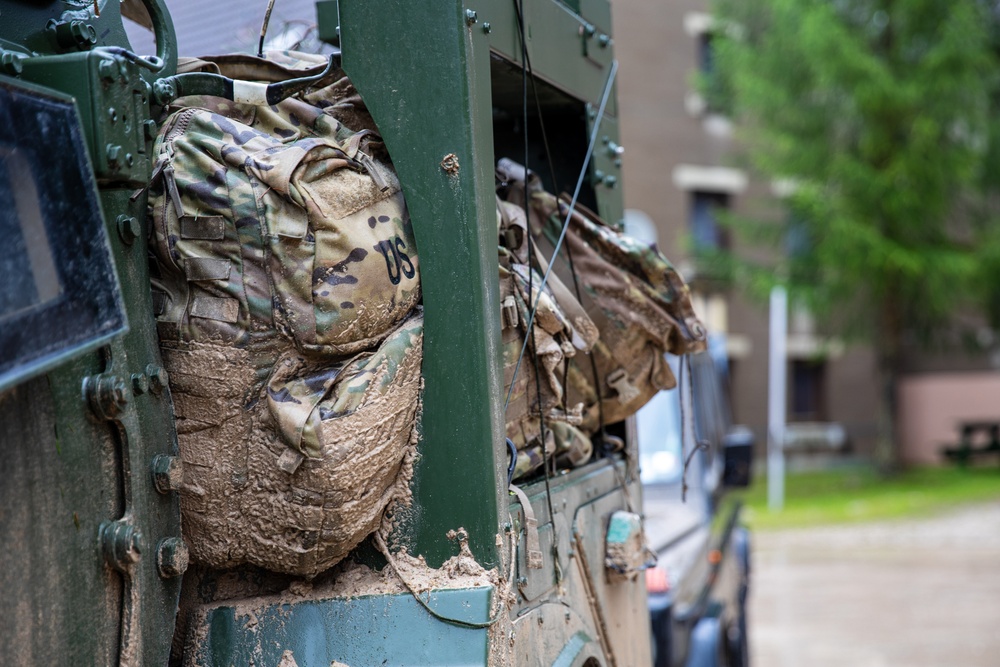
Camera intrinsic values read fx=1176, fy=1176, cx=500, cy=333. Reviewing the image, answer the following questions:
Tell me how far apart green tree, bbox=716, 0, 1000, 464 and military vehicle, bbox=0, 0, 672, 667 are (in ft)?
58.4

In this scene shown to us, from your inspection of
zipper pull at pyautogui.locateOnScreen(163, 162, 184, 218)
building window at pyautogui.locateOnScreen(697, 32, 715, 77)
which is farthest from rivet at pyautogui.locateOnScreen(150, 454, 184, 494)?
building window at pyautogui.locateOnScreen(697, 32, 715, 77)

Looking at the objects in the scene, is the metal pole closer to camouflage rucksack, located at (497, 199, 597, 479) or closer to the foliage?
the foliage

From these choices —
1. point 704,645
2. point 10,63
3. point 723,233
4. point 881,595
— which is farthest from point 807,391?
point 10,63

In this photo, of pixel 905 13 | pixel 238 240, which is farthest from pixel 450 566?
pixel 905 13

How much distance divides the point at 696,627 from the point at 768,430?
66.6ft

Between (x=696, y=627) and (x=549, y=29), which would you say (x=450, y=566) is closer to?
(x=549, y=29)

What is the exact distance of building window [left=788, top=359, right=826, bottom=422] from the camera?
87.2 ft

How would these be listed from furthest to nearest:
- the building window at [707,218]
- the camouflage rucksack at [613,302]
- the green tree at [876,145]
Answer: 1. the building window at [707,218]
2. the green tree at [876,145]
3. the camouflage rucksack at [613,302]

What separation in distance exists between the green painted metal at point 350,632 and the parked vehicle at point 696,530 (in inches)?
108

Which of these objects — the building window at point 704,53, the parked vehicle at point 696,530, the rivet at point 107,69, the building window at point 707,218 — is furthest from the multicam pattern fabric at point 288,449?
the building window at point 704,53

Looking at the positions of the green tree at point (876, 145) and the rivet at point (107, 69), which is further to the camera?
the green tree at point (876, 145)

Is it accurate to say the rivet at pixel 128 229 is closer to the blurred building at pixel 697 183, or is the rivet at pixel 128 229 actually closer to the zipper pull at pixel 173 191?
the zipper pull at pixel 173 191

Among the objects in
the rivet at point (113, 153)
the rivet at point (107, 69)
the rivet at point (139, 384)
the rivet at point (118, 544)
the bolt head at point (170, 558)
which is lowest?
the bolt head at point (170, 558)

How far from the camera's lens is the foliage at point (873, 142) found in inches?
773
